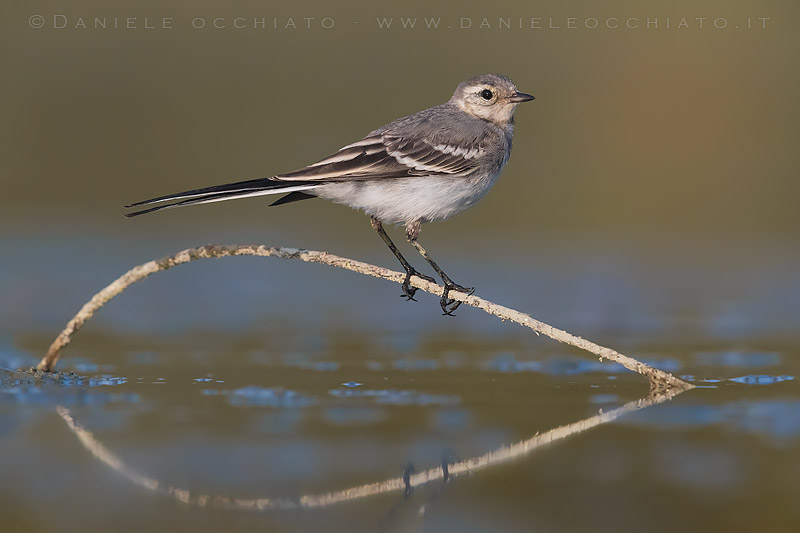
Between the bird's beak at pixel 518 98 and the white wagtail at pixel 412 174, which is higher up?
the bird's beak at pixel 518 98

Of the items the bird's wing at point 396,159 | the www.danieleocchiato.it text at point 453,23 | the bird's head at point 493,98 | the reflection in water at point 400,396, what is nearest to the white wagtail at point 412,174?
the bird's wing at point 396,159

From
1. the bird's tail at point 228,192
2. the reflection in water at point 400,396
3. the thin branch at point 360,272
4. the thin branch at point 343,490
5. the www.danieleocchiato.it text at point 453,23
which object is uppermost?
the www.danieleocchiato.it text at point 453,23

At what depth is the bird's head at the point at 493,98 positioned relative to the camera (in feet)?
32.1

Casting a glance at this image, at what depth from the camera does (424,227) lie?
1606 cm

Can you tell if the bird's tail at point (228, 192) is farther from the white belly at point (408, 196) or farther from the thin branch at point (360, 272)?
the white belly at point (408, 196)

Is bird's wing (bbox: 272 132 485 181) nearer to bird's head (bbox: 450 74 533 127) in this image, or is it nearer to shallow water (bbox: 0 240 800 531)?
bird's head (bbox: 450 74 533 127)

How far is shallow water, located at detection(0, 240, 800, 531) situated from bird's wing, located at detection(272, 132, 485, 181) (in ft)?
5.10

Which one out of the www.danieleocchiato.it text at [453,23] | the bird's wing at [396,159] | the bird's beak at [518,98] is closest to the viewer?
the bird's wing at [396,159]

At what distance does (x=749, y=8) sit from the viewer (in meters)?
21.6

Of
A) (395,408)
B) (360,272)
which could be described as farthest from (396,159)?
(395,408)

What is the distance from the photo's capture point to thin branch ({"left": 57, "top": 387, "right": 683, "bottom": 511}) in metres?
5.27

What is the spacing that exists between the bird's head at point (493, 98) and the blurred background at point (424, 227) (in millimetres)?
2065

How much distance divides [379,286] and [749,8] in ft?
41.1

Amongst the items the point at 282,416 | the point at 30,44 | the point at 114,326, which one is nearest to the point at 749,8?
the point at 30,44
